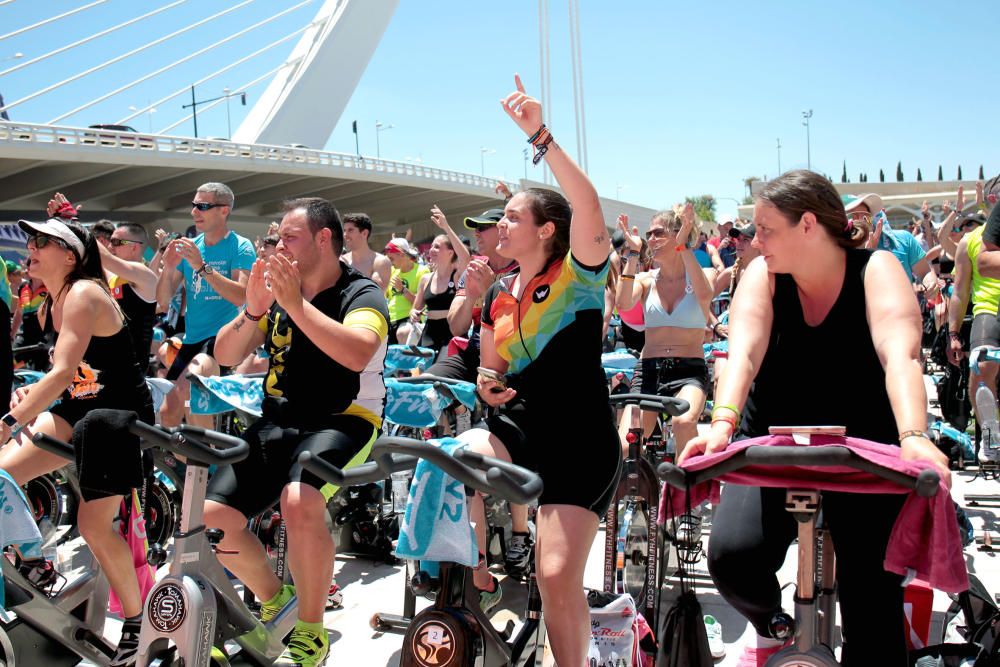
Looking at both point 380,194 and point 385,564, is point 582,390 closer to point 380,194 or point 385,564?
point 385,564

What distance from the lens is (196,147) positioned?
35344 mm

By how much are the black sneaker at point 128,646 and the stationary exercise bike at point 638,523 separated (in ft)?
6.07

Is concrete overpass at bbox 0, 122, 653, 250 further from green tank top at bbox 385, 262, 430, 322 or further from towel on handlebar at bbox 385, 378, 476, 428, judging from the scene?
towel on handlebar at bbox 385, 378, 476, 428

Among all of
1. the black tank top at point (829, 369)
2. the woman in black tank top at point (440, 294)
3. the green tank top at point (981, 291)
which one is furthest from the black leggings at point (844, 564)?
the woman in black tank top at point (440, 294)

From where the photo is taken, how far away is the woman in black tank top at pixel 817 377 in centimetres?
249

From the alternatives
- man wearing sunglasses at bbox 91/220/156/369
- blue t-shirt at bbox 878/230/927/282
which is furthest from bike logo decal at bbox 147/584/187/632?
blue t-shirt at bbox 878/230/927/282

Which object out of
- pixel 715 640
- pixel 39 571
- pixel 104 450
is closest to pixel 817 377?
pixel 715 640

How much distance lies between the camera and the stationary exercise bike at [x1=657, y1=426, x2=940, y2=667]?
2.04m

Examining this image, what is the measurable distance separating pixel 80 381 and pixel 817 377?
3090mm

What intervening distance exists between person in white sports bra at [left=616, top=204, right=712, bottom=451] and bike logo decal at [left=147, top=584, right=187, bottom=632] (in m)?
3.51

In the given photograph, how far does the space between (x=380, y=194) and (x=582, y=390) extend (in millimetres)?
48289

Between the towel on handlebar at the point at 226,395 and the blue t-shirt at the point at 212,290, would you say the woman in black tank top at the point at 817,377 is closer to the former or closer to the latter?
the towel on handlebar at the point at 226,395

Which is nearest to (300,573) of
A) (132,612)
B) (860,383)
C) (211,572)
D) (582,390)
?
(211,572)

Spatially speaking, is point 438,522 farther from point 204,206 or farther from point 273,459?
point 204,206
